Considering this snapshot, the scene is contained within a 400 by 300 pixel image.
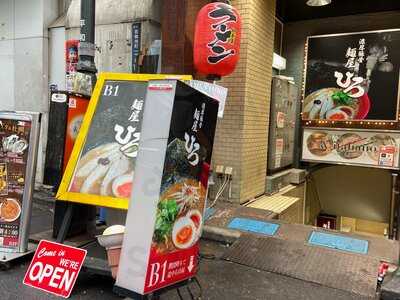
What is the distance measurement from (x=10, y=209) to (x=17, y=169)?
0.46 meters

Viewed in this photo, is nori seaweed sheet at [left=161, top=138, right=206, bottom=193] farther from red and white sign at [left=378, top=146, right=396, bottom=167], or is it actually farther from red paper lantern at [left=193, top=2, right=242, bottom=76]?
red and white sign at [left=378, top=146, right=396, bottom=167]

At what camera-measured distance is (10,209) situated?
13.8 feet

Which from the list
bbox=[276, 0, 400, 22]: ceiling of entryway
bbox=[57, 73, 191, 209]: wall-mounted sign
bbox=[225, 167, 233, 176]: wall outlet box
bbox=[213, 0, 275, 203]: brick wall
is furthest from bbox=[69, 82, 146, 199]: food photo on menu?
bbox=[276, 0, 400, 22]: ceiling of entryway

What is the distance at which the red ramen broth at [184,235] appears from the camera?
111 inches

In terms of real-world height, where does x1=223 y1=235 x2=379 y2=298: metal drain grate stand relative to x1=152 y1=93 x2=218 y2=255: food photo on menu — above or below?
below

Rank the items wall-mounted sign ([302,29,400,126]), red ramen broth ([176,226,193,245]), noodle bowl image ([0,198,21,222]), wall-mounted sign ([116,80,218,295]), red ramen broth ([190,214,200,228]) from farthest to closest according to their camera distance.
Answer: wall-mounted sign ([302,29,400,126]), noodle bowl image ([0,198,21,222]), red ramen broth ([190,214,200,228]), red ramen broth ([176,226,193,245]), wall-mounted sign ([116,80,218,295])

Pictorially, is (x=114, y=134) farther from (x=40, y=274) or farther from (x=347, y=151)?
(x=347, y=151)

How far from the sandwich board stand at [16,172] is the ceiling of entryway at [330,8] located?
7452 millimetres

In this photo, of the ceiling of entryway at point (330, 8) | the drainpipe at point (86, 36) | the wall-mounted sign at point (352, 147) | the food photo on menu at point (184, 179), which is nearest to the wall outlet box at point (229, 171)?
the wall-mounted sign at point (352, 147)

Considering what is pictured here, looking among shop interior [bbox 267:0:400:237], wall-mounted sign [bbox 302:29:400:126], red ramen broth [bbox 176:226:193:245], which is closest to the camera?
red ramen broth [bbox 176:226:193:245]

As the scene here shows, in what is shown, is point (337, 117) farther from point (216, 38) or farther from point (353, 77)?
point (216, 38)

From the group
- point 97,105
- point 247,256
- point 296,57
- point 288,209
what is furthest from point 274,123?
point 97,105

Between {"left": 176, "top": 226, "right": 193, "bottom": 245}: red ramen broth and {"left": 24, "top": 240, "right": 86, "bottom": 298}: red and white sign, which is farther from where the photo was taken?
{"left": 24, "top": 240, "right": 86, "bottom": 298}: red and white sign

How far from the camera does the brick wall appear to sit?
6938mm
